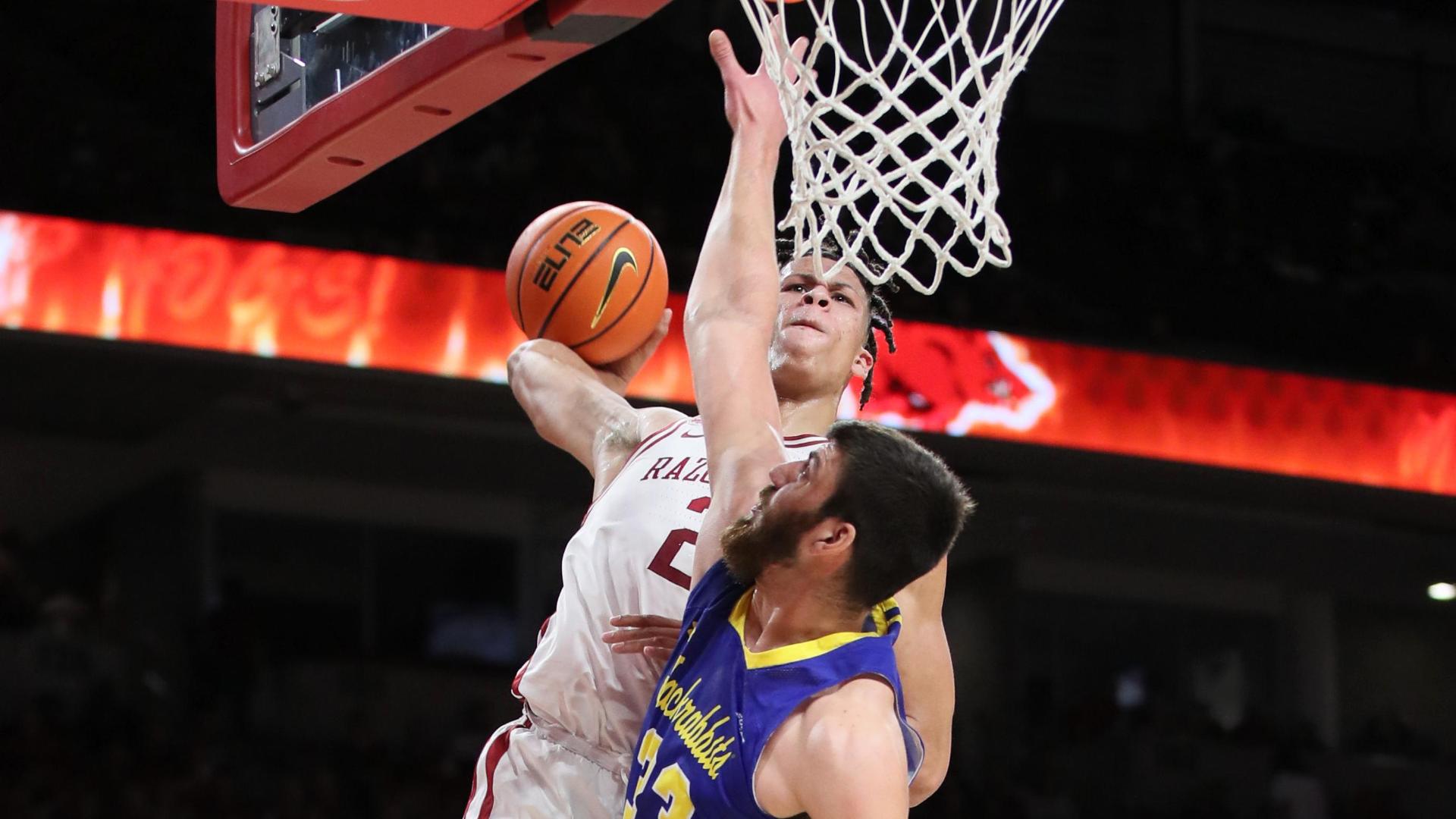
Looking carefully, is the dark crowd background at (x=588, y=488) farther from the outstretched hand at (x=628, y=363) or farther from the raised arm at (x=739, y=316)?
the raised arm at (x=739, y=316)

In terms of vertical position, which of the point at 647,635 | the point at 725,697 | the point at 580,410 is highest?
the point at 580,410

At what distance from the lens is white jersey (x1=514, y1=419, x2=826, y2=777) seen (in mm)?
3127

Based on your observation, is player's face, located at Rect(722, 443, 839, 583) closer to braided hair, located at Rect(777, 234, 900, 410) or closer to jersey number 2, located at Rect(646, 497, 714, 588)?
jersey number 2, located at Rect(646, 497, 714, 588)

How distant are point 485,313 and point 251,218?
3.47 feet

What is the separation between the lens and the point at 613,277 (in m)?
3.55

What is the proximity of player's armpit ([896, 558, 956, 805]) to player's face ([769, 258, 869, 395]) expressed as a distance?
53 centimetres

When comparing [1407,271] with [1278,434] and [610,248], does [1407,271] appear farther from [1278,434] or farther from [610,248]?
[610,248]

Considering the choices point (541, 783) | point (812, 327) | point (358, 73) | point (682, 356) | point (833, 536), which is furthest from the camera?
point (682, 356)

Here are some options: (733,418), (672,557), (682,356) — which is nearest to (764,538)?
(733,418)

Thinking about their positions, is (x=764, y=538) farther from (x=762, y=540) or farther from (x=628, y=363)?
(x=628, y=363)

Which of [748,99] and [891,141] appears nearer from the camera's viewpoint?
[748,99]

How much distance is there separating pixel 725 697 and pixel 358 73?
1282mm

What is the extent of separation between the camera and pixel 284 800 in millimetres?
8516

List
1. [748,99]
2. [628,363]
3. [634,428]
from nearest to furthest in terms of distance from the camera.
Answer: [748,99] → [634,428] → [628,363]
